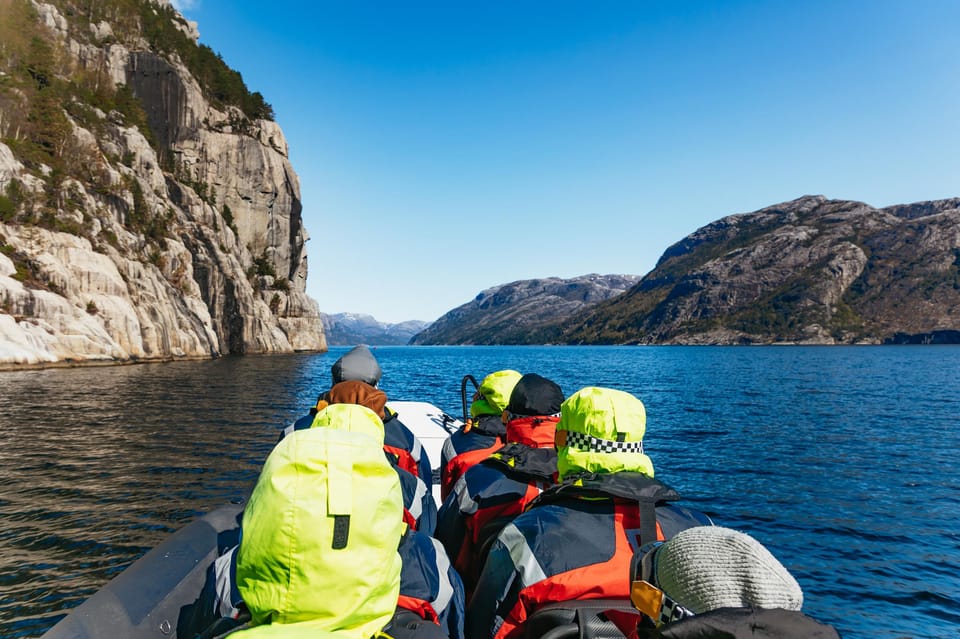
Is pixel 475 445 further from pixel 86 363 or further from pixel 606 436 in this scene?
pixel 86 363

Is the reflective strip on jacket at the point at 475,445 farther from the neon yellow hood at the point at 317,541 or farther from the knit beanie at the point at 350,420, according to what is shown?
the neon yellow hood at the point at 317,541

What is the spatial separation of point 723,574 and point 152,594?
4.86 m

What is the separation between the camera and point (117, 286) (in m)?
44.0

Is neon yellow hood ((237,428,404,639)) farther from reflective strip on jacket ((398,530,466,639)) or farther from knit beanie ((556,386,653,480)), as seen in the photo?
knit beanie ((556,386,653,480))

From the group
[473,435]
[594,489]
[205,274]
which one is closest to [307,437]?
[594,489]

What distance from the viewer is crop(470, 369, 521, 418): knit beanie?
714 centimetres

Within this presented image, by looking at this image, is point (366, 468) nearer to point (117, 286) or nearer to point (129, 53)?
point (117, 286)

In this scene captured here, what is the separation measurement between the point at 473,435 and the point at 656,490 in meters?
4.38

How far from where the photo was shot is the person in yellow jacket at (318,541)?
6.05ft

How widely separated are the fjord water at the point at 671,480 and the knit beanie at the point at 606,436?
6.95m

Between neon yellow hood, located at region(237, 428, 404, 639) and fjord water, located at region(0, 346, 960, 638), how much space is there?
6.56m

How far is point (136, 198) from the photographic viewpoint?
56.3m

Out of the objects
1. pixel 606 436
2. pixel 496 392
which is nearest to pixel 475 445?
pixel 496 392

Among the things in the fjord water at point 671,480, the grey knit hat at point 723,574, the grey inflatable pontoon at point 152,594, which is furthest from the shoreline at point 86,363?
the grey knit hat at point 723,574
